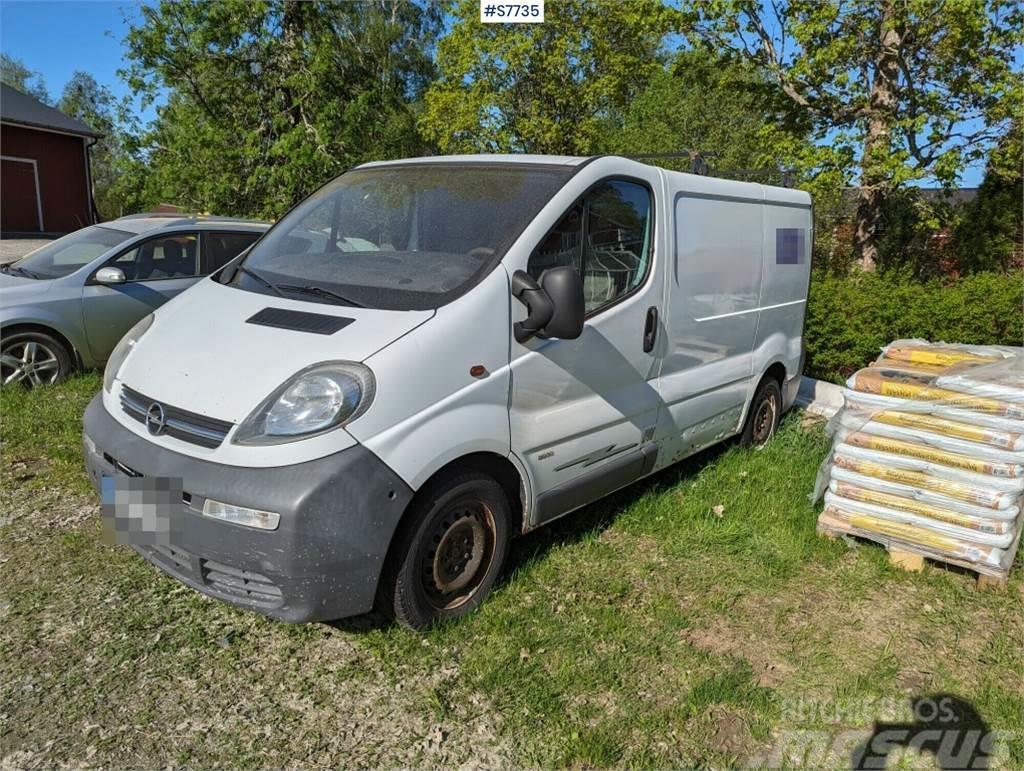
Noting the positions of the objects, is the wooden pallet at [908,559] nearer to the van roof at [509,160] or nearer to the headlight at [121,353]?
the van roof at [509,160]

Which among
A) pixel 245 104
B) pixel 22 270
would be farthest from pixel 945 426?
pixel 245 104

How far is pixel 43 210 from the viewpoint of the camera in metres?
24.0

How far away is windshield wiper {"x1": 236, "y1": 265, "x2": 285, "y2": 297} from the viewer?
332cm

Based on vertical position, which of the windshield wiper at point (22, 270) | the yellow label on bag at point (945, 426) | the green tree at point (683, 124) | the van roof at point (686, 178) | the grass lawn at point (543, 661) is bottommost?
the grass lawn at point (543, 661)

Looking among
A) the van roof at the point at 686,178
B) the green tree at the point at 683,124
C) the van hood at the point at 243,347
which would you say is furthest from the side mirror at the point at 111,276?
the green tree at the point at 683,124

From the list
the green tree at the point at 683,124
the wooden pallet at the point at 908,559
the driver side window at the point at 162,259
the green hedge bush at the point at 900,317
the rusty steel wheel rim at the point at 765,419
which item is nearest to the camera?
the wooden pallet at the point at 908,559

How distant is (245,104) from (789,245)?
1249 cm

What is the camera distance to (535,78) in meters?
18.3

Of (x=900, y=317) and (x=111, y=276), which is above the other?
(x=111, y=276)

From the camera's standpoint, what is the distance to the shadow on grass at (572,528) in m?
3.20

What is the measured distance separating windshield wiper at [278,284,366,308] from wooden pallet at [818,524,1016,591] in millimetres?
2771

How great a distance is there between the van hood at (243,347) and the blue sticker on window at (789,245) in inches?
124

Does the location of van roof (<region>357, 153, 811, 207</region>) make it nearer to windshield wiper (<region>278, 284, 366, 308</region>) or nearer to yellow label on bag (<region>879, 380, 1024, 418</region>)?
windshield wiper (<region>278, 284, 366, 308</region>)

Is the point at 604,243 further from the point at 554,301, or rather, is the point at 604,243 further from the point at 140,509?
the point at 140,509
